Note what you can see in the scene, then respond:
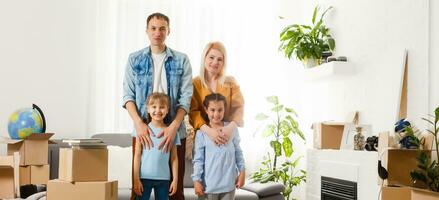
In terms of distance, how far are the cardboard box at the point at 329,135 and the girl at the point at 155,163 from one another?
182 cm

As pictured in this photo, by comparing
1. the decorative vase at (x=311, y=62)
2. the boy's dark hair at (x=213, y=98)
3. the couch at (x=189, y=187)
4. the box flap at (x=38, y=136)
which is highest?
the decorative vase at (x=311, y=62)

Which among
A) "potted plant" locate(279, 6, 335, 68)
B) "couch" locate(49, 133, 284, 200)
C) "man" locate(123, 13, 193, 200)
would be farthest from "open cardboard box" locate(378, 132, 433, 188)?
"potted plant" locate(279, 6, 335, 68)

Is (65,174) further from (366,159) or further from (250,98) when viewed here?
(250,98)

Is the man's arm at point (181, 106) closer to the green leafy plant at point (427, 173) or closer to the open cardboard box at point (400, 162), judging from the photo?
the open cardboard box at point (400, 162)

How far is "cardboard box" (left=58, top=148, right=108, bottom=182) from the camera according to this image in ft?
11.0

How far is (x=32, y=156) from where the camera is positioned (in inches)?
161

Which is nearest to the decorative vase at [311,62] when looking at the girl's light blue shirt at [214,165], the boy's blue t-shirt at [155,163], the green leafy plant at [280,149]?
the green leafy plant at [280,149]

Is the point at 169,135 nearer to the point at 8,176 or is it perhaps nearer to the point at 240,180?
the point at 240,180

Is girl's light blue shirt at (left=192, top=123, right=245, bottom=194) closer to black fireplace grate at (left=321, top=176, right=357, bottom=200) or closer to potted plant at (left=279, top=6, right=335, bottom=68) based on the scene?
black fireplace grate at (left=321, top=176, right=357, bottom=200)

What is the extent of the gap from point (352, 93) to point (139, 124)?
7.62 feet

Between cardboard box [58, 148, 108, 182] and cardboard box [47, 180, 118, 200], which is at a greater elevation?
cardboard box [58, 148, 108, 182]

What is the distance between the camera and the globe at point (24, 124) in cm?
405

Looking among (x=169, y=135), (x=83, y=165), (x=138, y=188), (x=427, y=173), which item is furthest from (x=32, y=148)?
(x=427, y=173)

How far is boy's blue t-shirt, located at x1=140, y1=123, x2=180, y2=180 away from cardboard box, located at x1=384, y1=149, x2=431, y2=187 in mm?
1228
